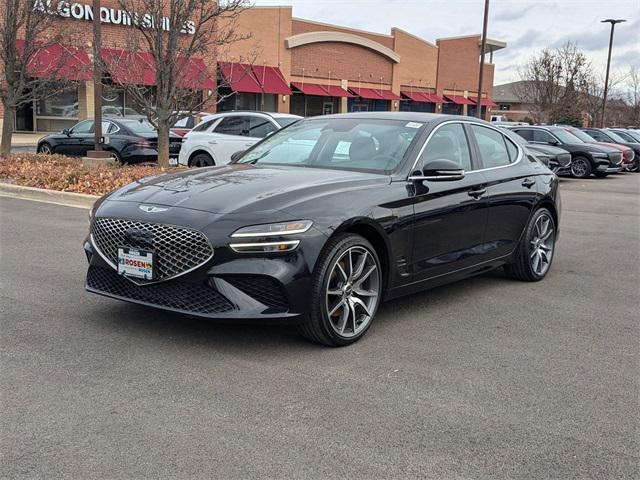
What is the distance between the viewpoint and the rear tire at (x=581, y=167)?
22.6 meters

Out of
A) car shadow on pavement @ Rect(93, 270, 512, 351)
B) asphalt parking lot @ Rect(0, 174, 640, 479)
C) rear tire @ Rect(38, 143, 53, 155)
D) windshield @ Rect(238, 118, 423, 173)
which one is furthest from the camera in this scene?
rear tire @ Rect(38, 143, 53, 155)

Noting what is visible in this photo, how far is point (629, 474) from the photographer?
3209 mm

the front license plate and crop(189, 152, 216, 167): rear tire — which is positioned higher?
crop(189, 152, 216, 167): rear tire

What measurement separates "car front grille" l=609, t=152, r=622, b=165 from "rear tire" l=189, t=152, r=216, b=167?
556 inches

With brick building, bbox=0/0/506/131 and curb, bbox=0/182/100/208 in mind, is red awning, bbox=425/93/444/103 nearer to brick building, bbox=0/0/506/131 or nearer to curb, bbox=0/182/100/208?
brick building, bbox=0/0/506/131

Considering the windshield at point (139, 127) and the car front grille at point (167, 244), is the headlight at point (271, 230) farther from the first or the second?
the windshield at point (139, 127)

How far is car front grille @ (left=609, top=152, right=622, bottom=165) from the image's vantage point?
893 inches

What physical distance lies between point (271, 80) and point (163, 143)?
25434 mm

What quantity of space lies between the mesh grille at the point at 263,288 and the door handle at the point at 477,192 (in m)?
2.29

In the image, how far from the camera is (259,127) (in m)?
14.6

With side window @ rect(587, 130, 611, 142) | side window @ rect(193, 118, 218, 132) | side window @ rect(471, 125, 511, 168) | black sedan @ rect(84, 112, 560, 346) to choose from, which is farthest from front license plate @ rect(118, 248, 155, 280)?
side window @ rect(587, 130, 611, 142)

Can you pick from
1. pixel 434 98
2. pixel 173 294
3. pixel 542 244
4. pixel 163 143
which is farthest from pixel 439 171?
pixel 434 98

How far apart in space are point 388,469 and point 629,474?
111 cm

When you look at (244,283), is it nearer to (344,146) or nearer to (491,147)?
(344,146)
